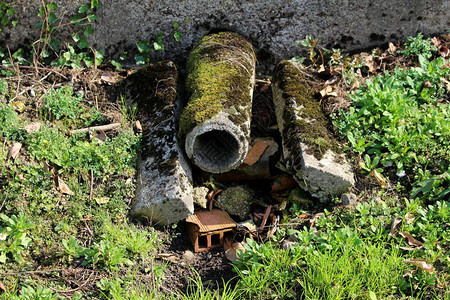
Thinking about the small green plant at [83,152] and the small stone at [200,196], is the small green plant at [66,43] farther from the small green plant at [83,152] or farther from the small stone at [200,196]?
the small stone at [200,196]

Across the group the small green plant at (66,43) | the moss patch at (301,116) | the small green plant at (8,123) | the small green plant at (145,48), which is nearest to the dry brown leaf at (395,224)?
the moss patch at (301,116)

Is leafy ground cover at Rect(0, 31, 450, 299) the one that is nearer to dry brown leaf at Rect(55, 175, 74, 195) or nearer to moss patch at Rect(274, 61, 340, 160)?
dry brown leaf at Rect(55, 175, 74, 195)

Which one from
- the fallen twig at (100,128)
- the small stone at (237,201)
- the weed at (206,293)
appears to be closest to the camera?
the weed at (206,293)

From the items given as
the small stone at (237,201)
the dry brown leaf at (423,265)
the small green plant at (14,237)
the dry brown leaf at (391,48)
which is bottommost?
the small stone at (237,201)

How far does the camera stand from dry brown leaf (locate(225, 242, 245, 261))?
11.8ft

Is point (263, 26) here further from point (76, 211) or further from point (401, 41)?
point (76, 211)

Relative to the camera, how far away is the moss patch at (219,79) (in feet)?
12.6

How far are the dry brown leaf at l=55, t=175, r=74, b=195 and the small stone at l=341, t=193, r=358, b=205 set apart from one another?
2082 mm

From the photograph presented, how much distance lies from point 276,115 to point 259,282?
1730 mm

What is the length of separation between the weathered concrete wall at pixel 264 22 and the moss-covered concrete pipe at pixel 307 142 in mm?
740

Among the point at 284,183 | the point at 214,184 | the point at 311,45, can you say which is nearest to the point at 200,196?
the point at 214,184

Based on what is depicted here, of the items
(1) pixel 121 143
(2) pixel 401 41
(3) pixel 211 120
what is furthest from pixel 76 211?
(2) pixel 401 41

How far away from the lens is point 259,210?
4.03 m

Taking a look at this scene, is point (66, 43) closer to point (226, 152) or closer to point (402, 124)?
point (226, 152)
